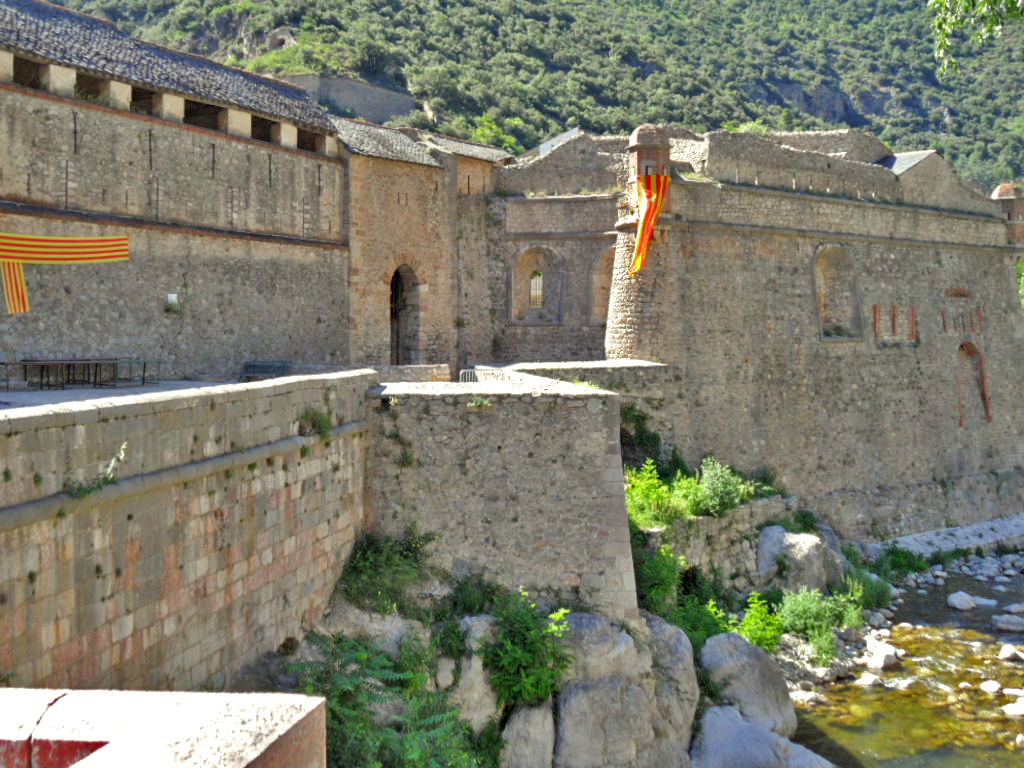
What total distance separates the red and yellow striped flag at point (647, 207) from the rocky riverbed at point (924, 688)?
8232 mm

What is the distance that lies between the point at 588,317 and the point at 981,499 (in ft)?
37.5

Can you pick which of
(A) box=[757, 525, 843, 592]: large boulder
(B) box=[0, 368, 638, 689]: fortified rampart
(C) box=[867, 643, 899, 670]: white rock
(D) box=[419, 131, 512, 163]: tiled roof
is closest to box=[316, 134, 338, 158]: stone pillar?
(D) box=[419, 131, 512, 163]: tiled roof

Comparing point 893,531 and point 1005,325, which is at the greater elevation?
point 1005,325

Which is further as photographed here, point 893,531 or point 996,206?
point 996,206

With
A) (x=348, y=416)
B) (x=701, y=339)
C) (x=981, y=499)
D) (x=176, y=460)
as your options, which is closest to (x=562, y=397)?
(x=348, y=416)

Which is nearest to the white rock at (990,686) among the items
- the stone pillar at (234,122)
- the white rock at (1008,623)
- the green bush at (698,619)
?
the white rock at (1008,623)

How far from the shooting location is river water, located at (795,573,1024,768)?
46.4ft

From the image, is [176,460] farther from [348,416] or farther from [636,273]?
[636,273]

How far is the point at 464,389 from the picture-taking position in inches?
480

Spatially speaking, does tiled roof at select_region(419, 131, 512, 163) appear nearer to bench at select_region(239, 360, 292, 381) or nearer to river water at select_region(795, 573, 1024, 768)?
bench at select_region(239, 360, 292, 381)

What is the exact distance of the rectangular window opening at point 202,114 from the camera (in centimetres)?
2014

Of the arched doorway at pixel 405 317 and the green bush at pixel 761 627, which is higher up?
the arched doorway at pixel 405 317

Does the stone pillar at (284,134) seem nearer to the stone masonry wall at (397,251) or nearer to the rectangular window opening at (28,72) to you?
the stone masonry wall at (397,251)

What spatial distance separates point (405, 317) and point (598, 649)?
1411 centimetres
